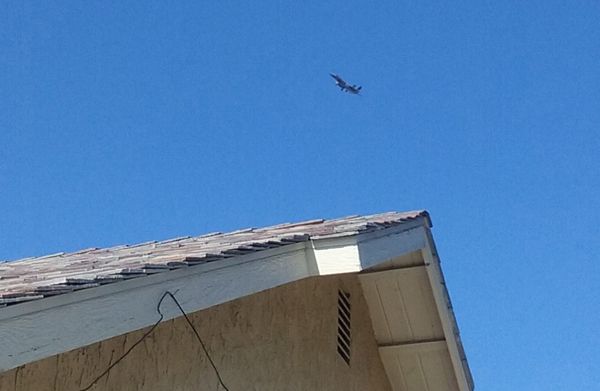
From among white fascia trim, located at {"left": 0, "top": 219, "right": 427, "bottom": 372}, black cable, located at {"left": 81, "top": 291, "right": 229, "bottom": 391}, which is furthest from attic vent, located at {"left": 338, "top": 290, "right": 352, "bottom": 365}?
black cable, located at {"left": 81, "top": 291, "right": 229, "bottom": 391}

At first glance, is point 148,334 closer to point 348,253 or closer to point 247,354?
point 247,354

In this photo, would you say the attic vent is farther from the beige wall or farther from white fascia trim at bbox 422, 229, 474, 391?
white fascia trim at bbox 422, 229, 474, 391

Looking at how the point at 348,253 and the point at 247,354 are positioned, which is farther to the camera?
the point at 247,354

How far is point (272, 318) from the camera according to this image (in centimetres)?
458

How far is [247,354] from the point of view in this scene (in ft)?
13.8

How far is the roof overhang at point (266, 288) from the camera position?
7.27ft

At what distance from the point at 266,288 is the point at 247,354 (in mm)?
722

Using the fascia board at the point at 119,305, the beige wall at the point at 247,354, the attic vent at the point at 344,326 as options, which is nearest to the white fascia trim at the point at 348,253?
the fascia board at the point at 119,305

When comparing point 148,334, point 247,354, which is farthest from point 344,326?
point 148,334

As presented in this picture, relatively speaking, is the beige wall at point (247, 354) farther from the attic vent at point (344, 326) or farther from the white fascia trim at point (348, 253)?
the white fascia trim at point (348, 253)

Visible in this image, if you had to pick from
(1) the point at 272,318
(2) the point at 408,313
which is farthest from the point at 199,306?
(2) the point at 408,313

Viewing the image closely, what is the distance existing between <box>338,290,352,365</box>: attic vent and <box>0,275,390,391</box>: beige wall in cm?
9

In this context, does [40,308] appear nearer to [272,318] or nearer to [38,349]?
[38,349]

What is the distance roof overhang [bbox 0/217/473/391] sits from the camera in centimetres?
221
